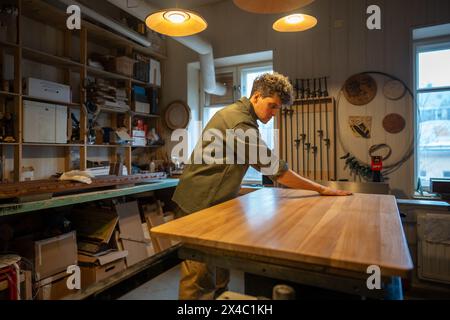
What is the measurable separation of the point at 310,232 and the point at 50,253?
2.16 meters

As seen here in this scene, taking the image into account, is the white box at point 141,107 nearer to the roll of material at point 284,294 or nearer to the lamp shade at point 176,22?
the lamp shade at point 176,22

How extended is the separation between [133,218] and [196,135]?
1.62 metres

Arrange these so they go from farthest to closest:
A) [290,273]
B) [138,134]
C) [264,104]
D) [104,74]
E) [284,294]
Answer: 1. [138,134]
2. [104,74]
3. [264,104]
4. [290,273]
5. [284,294]

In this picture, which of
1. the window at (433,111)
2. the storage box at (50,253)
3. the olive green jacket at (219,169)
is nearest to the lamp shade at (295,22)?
the olive green jacket at (219,169)

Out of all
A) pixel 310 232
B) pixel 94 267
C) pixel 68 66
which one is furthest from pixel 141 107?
pixel 310 232

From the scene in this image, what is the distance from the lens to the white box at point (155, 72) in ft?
12.8

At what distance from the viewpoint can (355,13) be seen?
10.1 ft

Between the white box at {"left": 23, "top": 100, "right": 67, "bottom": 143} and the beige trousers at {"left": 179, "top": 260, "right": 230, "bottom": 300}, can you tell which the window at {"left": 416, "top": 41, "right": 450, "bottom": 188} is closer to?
the beige trousers at {"left": 179, "top": 260, "right": 230, "bottom": 300}

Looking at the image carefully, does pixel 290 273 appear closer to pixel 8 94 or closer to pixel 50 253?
pixel 50 253

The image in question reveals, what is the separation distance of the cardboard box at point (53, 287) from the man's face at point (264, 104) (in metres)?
1.93

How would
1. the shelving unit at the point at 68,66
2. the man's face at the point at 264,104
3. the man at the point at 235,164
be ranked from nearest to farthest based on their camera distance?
the man at the point at 235,164 → the man's face at the point at 264,104 → the shelving unit at the point at 68,66

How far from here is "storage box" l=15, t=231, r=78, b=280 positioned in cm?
218

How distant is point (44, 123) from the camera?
8.85 feet
